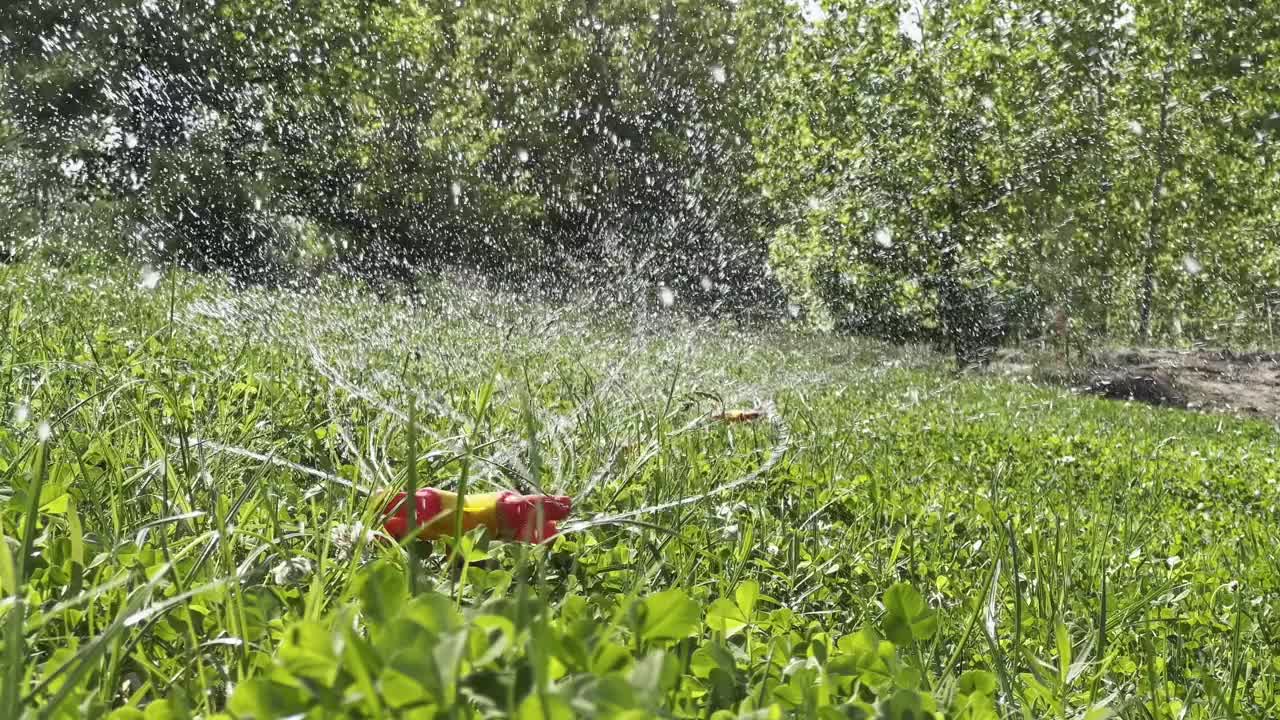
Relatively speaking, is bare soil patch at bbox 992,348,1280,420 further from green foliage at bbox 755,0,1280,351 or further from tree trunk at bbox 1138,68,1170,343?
tree trunk at bbox 1138,68,1170,343

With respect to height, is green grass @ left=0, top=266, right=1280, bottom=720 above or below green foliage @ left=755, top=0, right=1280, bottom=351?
below

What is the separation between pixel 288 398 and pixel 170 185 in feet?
54.7

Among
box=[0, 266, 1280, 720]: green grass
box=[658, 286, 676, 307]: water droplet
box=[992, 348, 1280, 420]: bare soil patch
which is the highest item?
box=[0, 266, 1280, 720]: green grass

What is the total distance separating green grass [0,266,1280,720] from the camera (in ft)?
1.99

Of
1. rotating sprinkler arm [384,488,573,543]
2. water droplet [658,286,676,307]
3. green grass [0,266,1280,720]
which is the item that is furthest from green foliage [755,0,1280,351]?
rotating sprinkler arm [384,488,573,543]

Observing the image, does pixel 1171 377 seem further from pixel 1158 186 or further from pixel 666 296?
pixel 666 296

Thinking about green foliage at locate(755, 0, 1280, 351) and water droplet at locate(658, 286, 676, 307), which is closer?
green foliage at locate(755, 0, 1280, 351)

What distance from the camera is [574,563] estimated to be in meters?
1.43

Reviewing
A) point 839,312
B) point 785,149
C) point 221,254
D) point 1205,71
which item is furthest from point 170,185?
point 1205,71

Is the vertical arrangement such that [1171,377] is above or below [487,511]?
below

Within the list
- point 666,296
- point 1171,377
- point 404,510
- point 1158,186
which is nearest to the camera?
point 404,510

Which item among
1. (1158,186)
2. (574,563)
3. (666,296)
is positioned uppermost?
(1158,186)

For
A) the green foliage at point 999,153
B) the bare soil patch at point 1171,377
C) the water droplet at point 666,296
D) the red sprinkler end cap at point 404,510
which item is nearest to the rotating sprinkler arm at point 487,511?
the red sprinkler end cap at point 404,510

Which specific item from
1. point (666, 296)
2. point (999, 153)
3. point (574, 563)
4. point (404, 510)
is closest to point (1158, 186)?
point (999, 153)
